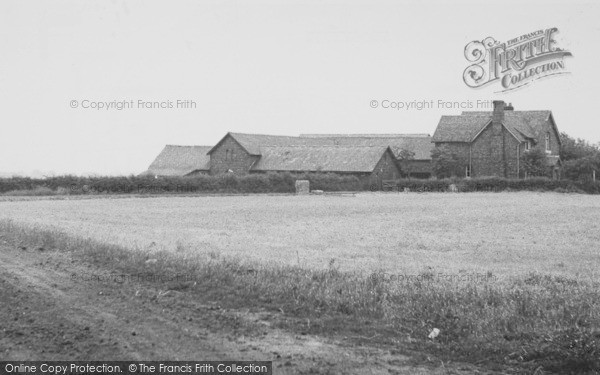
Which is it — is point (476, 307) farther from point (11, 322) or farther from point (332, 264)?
point (11, 322)

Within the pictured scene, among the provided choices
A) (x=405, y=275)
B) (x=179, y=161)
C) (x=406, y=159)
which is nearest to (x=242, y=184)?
(x=406, y=159)

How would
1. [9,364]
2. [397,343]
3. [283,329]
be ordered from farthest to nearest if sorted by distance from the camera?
[283,329] < [397,343] < [9,364]

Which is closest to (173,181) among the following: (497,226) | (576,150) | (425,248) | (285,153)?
(285,153)

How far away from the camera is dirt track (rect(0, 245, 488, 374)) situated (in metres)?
8.43

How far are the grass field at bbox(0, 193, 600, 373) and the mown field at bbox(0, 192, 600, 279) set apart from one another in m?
0.07

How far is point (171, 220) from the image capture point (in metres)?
31.7

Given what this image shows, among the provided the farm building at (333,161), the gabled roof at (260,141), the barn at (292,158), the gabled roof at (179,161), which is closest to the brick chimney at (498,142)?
the barn at (292,158)

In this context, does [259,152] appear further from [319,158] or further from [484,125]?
[484,125]

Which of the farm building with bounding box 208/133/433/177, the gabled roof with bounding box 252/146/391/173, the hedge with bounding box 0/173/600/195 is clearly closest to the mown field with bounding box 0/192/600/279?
the hedge with bounding box 0/173/600/195

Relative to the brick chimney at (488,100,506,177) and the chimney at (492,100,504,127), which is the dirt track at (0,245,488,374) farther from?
the chimney at (492,100,504,127)

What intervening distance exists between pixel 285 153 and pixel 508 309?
7630cm

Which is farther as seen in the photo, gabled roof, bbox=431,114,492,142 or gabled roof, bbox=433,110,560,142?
gabled roof, bbox=431,114,492,142

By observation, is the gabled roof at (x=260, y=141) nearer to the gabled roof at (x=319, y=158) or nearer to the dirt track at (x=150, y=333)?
the gabled roof at (x=319, y=158)

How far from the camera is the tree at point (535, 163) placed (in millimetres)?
73812
